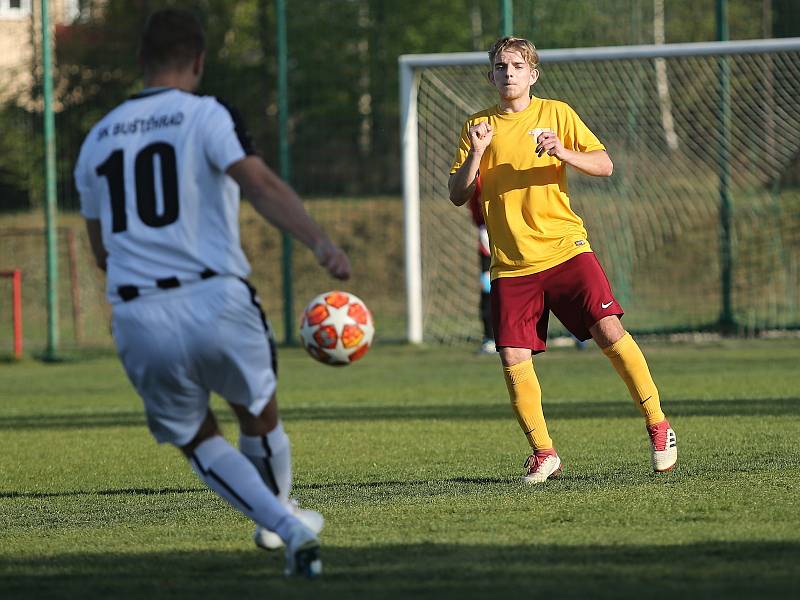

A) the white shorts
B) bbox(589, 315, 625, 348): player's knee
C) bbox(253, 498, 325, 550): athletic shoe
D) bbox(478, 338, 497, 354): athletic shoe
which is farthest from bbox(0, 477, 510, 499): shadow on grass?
bbox(478, 338, 497, 354): athletic shoe

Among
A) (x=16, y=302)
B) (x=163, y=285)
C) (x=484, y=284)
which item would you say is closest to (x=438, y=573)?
(x=163, y=285)

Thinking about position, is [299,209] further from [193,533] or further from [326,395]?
[326,395]

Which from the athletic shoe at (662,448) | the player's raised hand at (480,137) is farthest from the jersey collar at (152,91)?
the athletic shoe at (662,448)

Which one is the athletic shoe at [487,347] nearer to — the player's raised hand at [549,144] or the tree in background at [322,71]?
the tree in background at [322,71]

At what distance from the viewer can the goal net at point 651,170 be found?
1534 cm

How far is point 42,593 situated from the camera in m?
4.34

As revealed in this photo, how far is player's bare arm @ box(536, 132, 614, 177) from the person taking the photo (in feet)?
20.2

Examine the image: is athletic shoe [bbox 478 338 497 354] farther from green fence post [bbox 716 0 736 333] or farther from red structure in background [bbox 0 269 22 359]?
red structure in background [bbox 0 269 22 359]

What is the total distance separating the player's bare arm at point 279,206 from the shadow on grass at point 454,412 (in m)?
5.29

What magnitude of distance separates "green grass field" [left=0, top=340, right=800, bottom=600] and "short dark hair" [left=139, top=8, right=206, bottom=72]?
1.65 m

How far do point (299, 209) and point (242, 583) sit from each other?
1188 mm

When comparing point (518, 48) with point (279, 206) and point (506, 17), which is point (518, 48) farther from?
point (506, 17)

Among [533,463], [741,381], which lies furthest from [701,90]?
[533,463]

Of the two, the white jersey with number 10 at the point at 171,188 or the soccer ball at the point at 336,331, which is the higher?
the white jersey with number 10 at the point at 171,188
